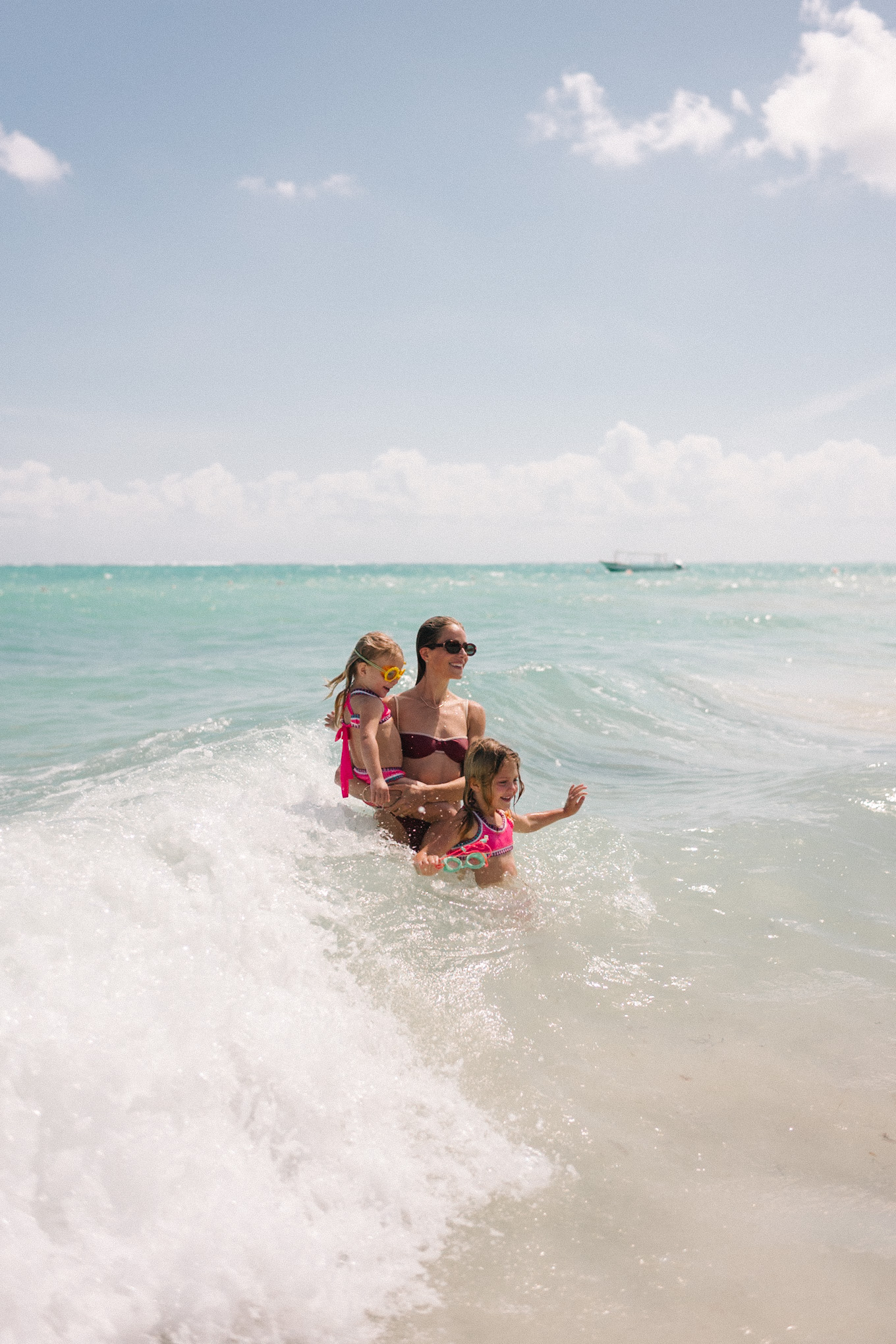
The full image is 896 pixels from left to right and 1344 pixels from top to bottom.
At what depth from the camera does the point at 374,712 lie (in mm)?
5102

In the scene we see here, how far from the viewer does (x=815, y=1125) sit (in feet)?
10.1

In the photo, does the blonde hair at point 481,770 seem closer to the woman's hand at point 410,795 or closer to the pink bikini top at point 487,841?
the pink bikini top at point 487,841

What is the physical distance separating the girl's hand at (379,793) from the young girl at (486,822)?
1.09ft

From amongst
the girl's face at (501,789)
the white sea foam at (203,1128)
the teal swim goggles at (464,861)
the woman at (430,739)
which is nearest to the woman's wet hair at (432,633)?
the woman at (430,739)

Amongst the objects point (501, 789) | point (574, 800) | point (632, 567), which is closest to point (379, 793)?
point (501, 789)

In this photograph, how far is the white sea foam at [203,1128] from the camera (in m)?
2.33

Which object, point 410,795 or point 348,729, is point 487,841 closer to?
point 410,795

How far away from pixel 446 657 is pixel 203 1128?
2873mm

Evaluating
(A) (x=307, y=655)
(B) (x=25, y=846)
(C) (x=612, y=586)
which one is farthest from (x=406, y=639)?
(C) (x=612, y=586)

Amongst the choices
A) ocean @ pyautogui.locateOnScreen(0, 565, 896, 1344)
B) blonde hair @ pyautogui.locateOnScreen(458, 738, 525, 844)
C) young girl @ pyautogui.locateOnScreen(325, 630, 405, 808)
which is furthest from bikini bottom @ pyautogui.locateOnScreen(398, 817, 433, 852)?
blonde hair @ pyautogui.locateOnScreen(458, 738, 525, 844)

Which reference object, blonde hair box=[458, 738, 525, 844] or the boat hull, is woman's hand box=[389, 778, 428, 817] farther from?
the boat hull

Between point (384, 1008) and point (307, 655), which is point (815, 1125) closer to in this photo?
point (384, 1008)

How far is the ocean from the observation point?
7.75 feet

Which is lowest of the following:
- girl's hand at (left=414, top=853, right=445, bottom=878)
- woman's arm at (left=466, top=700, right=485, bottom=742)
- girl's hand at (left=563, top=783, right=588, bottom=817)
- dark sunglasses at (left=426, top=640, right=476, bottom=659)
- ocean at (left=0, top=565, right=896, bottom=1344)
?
ocean at (left=0, top=565, right=896, bottom=1344)
